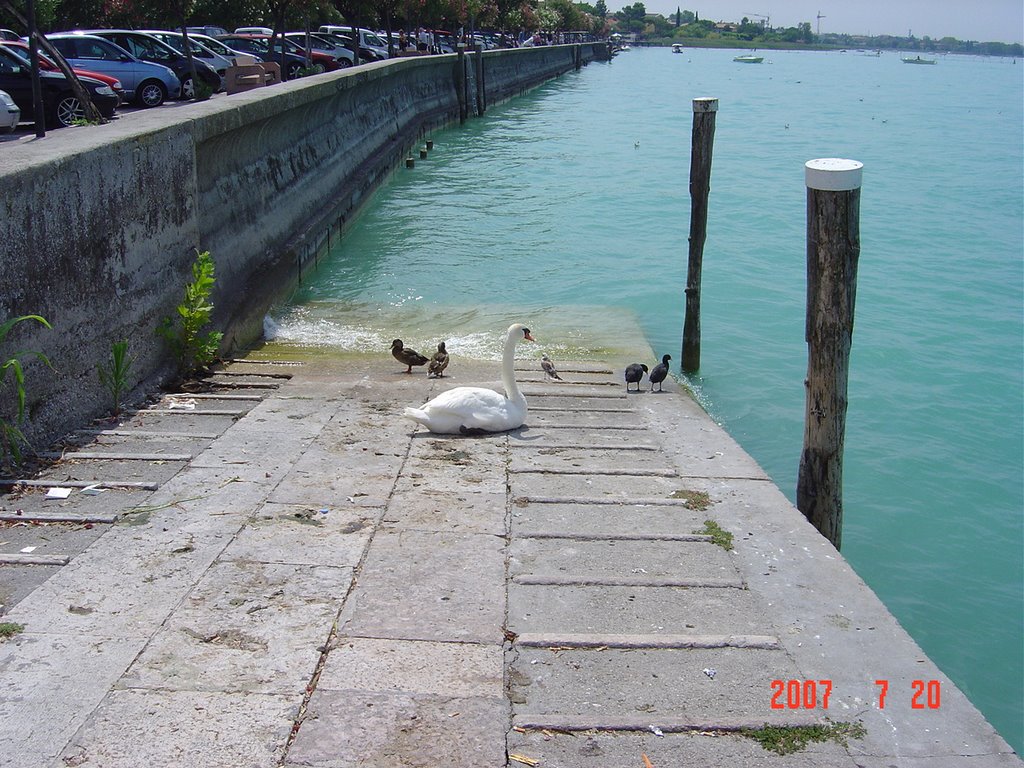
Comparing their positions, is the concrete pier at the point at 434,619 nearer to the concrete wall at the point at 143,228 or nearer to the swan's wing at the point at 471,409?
the swan's wing at the point at 471,409

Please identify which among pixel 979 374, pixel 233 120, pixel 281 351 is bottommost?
pixel 979 374

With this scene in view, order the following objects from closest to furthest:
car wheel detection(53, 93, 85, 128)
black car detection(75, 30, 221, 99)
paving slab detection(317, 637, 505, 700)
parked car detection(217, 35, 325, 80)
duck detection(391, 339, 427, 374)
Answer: paving slab detection(317, 637, 505, 700)
duck detection(391, 339, 427, 374)
car wheel detection(53, 93, 85, 128)
black car detection(75, 30, 221, 99)
parked car detection(217, 35, 325, 80)

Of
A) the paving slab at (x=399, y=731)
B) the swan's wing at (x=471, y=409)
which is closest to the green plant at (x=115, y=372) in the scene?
the swan's wing at (x=471, y=409)

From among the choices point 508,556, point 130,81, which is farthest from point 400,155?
point 508,556

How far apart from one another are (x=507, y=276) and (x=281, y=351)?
7.90 m

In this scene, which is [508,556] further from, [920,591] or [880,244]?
[880,244]

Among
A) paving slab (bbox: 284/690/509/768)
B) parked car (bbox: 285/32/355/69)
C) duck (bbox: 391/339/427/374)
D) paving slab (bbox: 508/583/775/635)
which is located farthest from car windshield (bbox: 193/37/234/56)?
paving slab (bbox: 284/690/509/768)

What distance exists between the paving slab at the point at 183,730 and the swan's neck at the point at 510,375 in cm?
435

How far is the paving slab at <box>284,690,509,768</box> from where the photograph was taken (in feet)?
12.7

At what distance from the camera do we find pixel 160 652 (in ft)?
14.7

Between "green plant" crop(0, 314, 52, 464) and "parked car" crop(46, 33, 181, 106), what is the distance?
65.2ft

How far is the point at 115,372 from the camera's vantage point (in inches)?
314

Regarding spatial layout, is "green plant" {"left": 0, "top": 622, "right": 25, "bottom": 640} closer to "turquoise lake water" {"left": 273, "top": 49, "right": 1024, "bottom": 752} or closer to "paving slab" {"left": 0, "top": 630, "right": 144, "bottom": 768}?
"paving slab" {"left": 0, "top": 630, "right": 144, "bottom": 768}

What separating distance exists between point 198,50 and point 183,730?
28.2m
